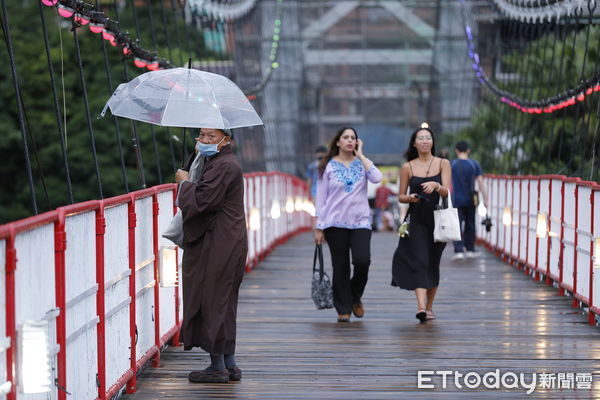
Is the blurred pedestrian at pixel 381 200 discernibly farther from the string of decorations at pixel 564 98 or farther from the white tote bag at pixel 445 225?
the white tote bag at pixel 445 225

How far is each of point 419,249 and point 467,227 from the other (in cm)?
678

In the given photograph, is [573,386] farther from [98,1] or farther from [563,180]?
[98,1]

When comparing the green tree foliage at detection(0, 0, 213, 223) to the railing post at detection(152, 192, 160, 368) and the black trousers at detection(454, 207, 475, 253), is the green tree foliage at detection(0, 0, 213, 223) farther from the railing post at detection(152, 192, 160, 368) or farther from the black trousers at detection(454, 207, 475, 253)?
the railing post at detection(152, 192, 160, 368)

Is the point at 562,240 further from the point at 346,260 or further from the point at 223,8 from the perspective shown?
the point at 223,8

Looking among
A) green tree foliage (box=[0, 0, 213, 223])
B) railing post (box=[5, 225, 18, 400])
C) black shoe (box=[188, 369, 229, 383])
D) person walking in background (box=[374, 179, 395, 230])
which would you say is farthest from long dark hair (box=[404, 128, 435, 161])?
green tree foliage (box=[0, 0, 213, 223])

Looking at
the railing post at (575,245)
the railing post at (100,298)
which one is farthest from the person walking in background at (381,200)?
the railing post at (100,298)

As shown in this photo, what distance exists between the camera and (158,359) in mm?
7672

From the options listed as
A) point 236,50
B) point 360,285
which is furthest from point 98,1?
point 236,50

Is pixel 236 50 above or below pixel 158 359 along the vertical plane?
above

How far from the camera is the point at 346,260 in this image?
32.2 ft

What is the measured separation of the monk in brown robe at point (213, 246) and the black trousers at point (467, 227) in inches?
370

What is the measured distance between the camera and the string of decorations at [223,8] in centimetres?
2058

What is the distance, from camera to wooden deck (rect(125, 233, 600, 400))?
686 cm

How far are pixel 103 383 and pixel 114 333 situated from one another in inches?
16.7
